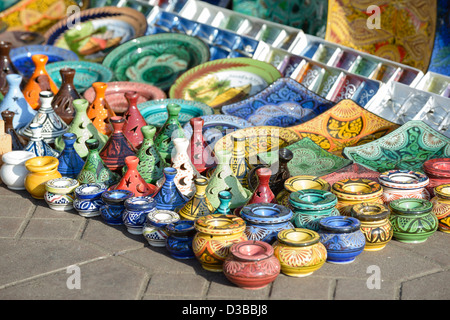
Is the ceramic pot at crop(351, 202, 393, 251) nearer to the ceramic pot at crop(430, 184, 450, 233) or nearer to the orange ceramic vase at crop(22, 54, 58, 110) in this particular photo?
the ceramic pot at crop(430, 184, 450, 233)

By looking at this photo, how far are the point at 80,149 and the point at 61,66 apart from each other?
161 cm

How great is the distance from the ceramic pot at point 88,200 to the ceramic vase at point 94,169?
0.40 feet

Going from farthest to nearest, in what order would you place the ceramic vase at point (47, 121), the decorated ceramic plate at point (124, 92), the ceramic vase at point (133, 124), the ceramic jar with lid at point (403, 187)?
the decorated ceramic plate at point (124, 92), the ceramic vase at point (47, 121), the ceramic vase at point (133, 124), the ceramic jar with lid at point (403, 187)

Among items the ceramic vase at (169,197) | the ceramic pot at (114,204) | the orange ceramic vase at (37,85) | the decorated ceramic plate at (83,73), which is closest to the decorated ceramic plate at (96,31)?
the decorated ceramic plate at (83,73)

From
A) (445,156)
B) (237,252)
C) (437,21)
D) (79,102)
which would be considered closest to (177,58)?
(79,102)

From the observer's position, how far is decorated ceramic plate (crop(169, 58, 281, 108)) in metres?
6.12

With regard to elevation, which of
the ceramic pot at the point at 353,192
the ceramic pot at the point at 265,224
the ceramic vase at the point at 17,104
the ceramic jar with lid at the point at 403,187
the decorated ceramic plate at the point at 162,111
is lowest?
the ceramic vase at the point at 17,104

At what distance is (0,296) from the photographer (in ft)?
12.1

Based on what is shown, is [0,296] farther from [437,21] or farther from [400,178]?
[437,21]

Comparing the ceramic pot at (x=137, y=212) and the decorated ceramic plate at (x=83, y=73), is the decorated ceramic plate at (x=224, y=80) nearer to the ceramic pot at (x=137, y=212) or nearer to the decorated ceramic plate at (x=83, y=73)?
the decorated ceramic plate at (x=83, y=73)

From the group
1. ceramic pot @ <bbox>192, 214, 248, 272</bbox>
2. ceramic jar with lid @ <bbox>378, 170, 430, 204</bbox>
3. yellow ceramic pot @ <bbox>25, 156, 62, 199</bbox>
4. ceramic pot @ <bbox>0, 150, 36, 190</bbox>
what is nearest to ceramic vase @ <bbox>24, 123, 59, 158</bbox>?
ceramic pot @ <bbox>0, 150, 36, 190</bbox>

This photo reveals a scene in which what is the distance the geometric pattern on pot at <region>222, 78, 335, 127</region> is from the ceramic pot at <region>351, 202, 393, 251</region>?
5.40ft

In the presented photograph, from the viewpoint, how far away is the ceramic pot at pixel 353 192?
4.20 meters

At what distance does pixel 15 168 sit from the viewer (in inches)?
193
